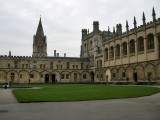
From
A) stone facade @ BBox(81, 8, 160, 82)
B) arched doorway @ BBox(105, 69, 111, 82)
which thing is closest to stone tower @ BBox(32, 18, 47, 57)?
stone facade @ BBox(81, 8, 160, 82)

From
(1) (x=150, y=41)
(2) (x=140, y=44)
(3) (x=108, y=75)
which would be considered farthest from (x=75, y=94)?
(3) (x=108, y=75)

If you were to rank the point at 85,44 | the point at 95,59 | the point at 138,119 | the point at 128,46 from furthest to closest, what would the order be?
the point at 85,44, the point at 95,59, the point at 128,46, the point at 138,119

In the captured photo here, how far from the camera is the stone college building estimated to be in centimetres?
4501

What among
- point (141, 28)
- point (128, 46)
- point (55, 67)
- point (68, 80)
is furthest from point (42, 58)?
point (141, 28)

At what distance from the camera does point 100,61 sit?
66.8 meters

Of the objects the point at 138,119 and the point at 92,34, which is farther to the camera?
the point at 92,34

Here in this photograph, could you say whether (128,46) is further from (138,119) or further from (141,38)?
(138,119)

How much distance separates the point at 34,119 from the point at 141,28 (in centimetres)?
4125

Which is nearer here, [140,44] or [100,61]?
[140,44]

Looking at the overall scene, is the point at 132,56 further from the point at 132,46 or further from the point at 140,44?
the point at 140,44

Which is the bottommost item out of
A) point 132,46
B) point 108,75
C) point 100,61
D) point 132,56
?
point 108,75

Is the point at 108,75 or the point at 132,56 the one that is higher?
the point at 132,56

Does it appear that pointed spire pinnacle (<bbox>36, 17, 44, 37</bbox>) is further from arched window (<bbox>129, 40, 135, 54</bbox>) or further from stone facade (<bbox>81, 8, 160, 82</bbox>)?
arched window (<bbox>129, 40, 135, 54</bbox>)

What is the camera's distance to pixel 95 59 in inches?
2751
